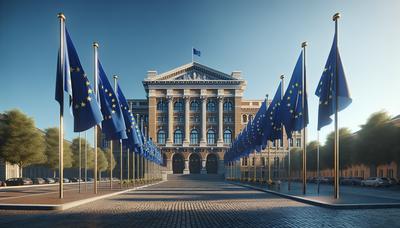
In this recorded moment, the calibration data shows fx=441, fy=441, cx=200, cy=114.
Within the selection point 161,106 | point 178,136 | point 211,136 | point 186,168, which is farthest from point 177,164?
point 161,106

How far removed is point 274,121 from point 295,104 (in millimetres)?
6909

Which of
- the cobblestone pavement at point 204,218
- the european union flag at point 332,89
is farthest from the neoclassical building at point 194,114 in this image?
the cobblestone pavement at point 204,218

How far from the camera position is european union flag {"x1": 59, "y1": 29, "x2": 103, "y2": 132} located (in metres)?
25.9

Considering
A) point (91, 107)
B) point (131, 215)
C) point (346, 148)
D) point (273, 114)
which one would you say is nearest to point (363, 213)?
point (131, 215)

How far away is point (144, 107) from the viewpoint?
5089 inches

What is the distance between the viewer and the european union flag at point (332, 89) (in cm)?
2565

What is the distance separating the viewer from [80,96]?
25.9 metres

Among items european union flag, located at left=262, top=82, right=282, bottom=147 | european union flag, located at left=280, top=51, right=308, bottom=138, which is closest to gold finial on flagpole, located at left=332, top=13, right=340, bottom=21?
european union flag, located at left=280, top=51, right=308, bottom=138

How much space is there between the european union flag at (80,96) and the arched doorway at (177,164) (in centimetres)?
9715

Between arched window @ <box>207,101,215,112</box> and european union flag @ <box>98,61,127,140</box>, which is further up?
arched window @ <box>207,101,215,112</box>

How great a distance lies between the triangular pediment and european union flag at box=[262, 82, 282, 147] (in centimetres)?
8016

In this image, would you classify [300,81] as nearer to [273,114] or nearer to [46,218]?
[273,114]

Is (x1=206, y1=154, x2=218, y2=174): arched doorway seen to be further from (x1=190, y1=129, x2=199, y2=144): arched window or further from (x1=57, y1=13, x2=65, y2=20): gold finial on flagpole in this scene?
(x1=57, y1=13, x2=65, y2=20): gold finial on flagpole

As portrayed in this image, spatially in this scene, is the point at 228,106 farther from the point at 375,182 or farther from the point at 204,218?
the point at 204,218
